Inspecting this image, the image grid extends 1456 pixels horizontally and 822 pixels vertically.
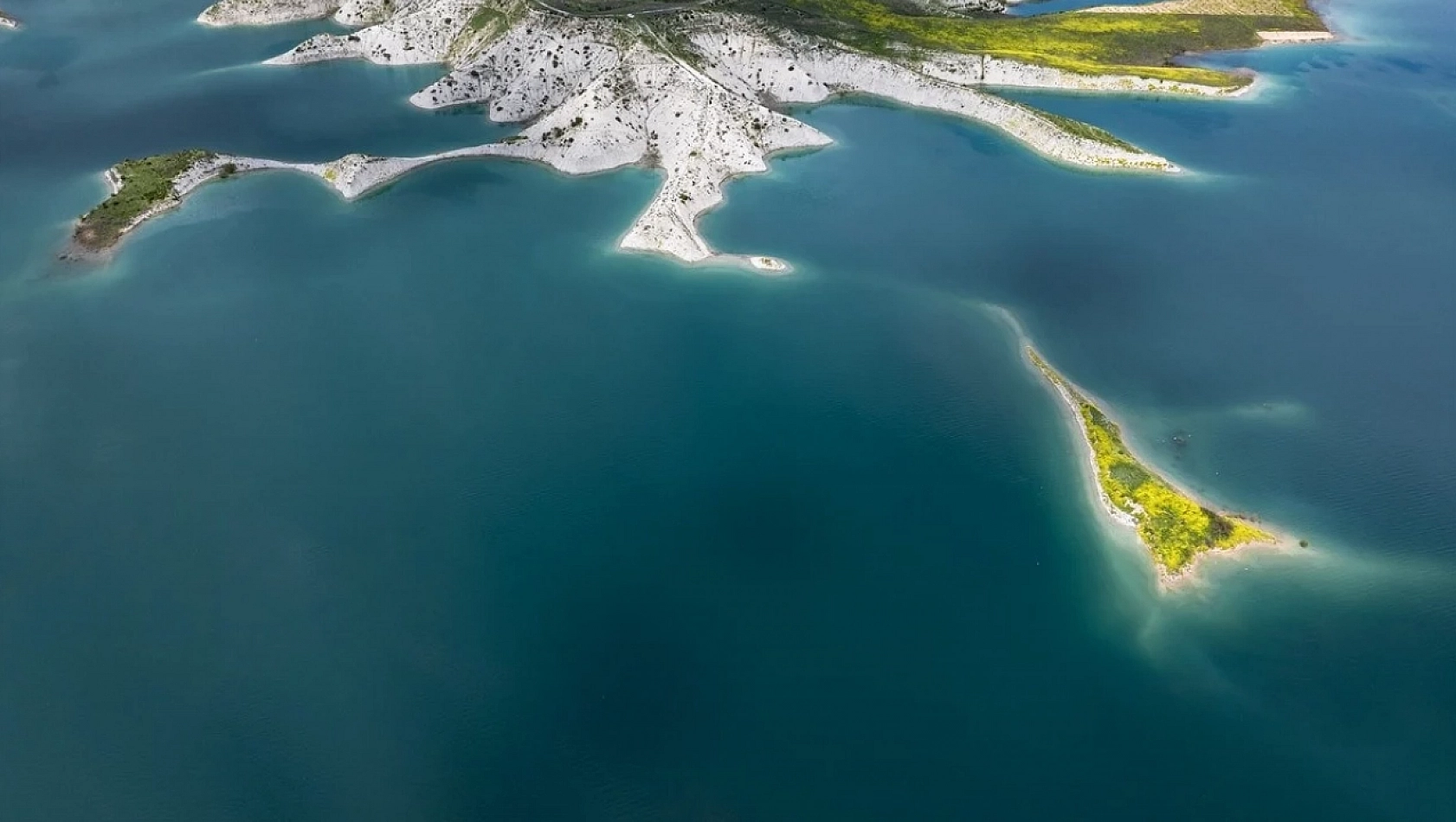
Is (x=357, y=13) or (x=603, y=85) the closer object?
(x=603, y=85)

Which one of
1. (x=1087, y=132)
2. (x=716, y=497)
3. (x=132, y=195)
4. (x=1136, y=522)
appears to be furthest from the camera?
(x=1087, y=132)

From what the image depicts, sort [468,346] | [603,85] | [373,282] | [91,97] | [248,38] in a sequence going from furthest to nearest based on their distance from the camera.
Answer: [248,38], [91,97], [603,85], [373,282], [468,346]

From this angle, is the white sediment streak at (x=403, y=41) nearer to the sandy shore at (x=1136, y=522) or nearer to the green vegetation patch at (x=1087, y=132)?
the green vegetation patch at (x=1087, y=132)

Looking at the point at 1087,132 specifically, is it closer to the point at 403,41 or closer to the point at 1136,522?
the point at 1136,522

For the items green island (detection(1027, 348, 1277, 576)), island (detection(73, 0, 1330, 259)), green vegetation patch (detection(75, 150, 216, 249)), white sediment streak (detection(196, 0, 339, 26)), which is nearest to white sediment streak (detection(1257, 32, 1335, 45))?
island (detection(73, 0, 1330, 259))

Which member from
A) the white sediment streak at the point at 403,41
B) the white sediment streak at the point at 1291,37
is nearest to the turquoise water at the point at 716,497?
the white sediment streak at the point at 403,41

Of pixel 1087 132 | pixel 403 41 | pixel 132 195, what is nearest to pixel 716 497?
pixel 132 195

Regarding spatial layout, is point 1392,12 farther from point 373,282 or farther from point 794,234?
point 373,282

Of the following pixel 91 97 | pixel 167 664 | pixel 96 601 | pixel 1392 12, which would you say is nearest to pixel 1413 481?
pixel 167 664
